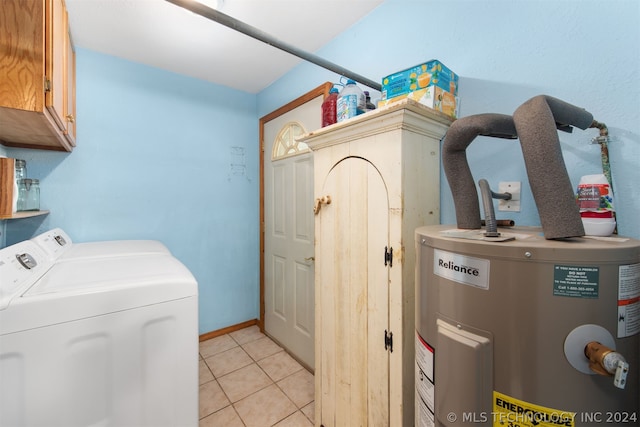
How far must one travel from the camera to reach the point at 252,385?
1.90 meters

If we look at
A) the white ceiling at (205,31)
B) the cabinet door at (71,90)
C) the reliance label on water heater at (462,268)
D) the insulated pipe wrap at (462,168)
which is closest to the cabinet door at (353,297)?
the insulated pipe wrap at (462,168)

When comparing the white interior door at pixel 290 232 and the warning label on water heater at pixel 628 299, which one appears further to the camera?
the white interior door at pixel 290 232

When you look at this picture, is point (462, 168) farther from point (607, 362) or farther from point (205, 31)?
point (205, 31)

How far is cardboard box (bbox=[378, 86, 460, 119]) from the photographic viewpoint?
1.06 m

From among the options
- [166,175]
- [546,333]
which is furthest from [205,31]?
[546,333]

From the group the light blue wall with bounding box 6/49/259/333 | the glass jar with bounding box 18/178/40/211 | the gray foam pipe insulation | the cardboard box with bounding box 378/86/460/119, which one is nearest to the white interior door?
the light blue wall with bounding box 6/49/259/333

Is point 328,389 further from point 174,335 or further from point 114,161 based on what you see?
point 114,161

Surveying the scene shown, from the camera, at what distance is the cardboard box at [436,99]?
1.06 meters

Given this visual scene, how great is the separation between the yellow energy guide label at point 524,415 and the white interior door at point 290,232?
1.53 metres

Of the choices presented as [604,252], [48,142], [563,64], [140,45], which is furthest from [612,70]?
[48,142]

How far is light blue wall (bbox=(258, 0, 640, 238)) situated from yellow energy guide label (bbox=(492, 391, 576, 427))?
2.25ft

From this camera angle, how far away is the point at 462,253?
61 centimetres

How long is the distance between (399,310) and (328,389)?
70 centimetres

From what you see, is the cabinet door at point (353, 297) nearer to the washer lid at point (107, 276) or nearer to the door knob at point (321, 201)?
the door knob at point (321, 201)
